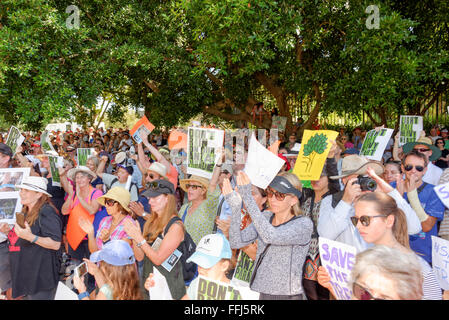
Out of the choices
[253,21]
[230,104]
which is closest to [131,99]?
[230,104]

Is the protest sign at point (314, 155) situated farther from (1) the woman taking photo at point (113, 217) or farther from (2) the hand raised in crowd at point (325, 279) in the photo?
(1) the woman taking photo at point (113, 217)

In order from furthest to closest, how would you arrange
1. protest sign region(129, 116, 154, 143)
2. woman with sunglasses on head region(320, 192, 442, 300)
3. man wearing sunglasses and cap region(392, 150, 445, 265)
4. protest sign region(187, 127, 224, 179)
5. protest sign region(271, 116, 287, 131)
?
protest sign region(271, 116, 287, 131), protest sign region(129, 116, 154, 143), protest sign region(187, 127, 224, 179), man wearing sunglasses and cap region(392, 150, 445, 265), woman with sunglasses on head region(320, 192, 442, 300)

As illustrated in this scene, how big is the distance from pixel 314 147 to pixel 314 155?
0.12m

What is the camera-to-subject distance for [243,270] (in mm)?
3482

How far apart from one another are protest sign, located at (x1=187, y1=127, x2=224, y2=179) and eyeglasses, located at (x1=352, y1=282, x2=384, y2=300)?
112 inches

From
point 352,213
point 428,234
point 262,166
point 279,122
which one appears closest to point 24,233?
point 262,166

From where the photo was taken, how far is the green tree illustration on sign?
13.9 ft

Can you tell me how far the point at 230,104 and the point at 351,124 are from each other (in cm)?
601

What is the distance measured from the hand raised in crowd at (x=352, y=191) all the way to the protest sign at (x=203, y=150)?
78.0 inches

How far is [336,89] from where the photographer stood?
29.5 feet

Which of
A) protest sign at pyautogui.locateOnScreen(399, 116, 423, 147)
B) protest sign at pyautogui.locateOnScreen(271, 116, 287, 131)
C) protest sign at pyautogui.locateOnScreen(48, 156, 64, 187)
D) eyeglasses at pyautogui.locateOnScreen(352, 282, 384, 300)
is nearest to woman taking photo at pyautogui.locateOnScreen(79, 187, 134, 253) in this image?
eyeglasses at pyautogui.locateOnScreen(352, 282, 384, 300)

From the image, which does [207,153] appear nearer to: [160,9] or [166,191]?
[166,191]

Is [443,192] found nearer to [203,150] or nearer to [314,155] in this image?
[314,155]

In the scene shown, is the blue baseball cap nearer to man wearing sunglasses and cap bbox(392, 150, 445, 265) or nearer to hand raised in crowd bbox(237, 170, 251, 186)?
hand raised in crowd bbox(237, 170, 251, 186)
